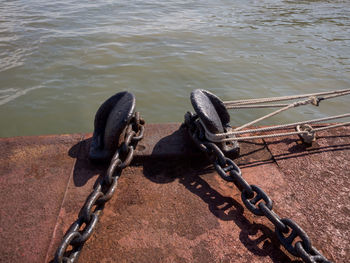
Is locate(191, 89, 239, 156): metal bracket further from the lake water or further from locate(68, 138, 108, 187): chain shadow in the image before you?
the lake water

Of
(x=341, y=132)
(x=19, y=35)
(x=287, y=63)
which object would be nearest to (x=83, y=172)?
(x=341, y=132)

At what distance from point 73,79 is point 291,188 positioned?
14.8 feet

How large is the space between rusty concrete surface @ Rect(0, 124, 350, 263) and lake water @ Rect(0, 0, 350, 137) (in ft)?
6.02

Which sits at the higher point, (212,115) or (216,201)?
(212,115)

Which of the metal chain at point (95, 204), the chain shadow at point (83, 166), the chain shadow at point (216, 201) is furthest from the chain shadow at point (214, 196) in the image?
the chain shadow at point (83, 166)

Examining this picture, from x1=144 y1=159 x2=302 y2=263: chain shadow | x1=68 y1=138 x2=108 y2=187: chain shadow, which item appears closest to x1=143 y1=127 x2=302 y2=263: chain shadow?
x1=144 y1=159 x2=302 y2=263: chain shadow

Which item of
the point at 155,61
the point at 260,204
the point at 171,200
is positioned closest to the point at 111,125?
the point at 171,200

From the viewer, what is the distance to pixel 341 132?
261 cm

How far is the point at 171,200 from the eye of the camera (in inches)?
71.5

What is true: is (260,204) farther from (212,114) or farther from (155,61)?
(155,61)

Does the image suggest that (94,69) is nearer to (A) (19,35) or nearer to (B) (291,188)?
(A) (19,35)

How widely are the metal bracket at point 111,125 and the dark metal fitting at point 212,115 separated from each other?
1.77 ft

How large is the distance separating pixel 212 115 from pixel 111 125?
2.79 feet

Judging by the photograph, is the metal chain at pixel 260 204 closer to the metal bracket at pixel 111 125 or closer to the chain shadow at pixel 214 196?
the chain shadow at pixel 214 196
